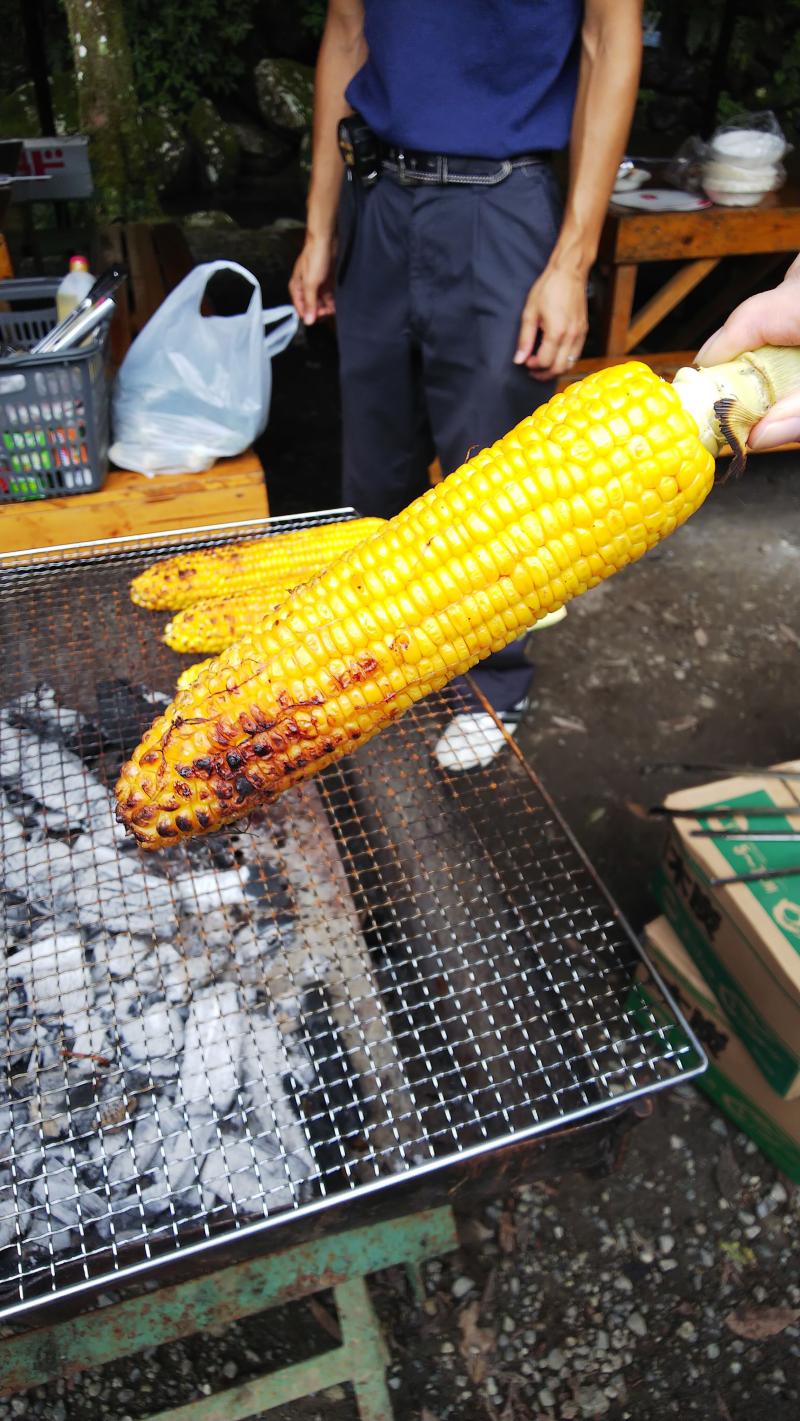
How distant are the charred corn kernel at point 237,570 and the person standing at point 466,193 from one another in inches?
23.5

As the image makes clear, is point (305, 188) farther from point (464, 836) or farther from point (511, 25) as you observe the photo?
point (464, 836)

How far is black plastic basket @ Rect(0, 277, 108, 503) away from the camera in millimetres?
3119

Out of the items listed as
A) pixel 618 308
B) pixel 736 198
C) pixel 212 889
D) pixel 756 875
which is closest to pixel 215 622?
pixel 212 889

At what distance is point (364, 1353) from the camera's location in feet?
6.29

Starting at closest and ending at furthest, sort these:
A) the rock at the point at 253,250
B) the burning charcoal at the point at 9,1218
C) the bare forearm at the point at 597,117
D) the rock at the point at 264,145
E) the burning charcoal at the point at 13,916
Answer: the burning charcoal at the point at 9,1218 → the burning charcoal at the point at 13,916 → the bare forearm at the point at 597,117 → the rock at the point at 253,250 → the rock at the point at 264,145

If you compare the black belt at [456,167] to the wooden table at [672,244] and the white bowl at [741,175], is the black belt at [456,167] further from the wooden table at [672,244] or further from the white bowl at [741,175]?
the white bowl at [741,175]

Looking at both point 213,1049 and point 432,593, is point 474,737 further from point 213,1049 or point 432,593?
point 432,593

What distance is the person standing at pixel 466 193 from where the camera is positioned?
2.78m

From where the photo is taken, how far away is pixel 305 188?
1128 centimetres

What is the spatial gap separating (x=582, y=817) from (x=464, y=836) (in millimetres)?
1486

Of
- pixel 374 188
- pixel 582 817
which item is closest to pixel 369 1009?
pixel 582 817

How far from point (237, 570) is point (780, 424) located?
1867 mm

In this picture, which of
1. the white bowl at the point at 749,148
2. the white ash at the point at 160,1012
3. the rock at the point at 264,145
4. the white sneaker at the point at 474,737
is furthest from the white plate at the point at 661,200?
the rock at the point at 264,145

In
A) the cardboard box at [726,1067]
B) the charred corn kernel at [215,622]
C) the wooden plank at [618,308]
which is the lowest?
the cardboard box at [726,1067]
